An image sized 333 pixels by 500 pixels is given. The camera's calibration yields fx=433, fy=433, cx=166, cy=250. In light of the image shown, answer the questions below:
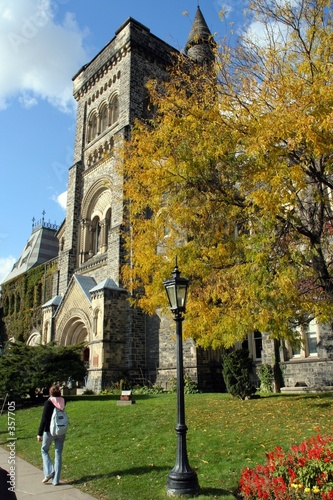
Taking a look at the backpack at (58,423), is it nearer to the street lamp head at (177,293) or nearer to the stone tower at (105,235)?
the street lamp head at (177,293)

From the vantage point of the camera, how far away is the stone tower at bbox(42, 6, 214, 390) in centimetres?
2238

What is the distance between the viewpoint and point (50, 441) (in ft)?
25.1

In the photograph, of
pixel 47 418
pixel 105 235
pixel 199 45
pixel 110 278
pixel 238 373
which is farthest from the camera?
pixel 199 45

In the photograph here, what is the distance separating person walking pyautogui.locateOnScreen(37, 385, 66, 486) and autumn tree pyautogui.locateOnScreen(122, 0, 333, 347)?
173 inches

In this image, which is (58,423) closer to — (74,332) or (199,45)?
(74,332)

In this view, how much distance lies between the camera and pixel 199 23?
34500mm

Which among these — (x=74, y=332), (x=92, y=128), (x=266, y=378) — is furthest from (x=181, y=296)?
(x=92, y=128)

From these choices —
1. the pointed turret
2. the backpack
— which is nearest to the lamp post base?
the backpack

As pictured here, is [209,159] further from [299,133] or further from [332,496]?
[332,496]

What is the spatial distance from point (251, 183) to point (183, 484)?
6.81 m

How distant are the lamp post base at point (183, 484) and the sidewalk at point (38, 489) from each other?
4.05ft

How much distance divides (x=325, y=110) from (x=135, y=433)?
27.4ft

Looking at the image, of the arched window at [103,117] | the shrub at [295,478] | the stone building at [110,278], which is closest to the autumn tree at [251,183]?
the shrub at [295,478]

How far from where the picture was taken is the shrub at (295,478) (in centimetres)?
492
